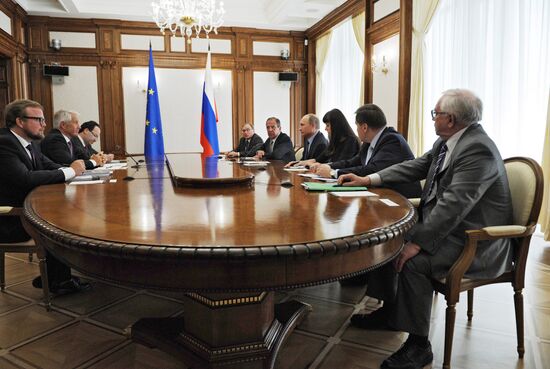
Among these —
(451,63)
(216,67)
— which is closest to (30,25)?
(216,67)

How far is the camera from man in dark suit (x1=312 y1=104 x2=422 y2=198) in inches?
108

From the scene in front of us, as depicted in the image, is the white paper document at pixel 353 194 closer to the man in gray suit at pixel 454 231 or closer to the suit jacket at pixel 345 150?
the man in gray suit at pixel 454 231

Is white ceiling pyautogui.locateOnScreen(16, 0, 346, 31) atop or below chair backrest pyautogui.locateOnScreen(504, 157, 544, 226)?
atop

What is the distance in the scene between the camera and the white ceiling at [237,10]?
6.87m

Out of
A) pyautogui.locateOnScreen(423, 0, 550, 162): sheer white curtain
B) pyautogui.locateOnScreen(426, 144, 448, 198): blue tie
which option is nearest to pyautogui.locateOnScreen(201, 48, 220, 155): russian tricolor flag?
pyautogui.locateOnScreen(423, 0, 550, 162): sheer white curtain

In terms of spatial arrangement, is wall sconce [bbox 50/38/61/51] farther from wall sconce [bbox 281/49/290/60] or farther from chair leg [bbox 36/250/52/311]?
chair leg [bbox 36/250/52/311]

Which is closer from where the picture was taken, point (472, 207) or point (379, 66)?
point (472, 207)

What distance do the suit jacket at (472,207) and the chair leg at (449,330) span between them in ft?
0.59

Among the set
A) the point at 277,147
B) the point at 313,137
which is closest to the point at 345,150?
the point at 313,137

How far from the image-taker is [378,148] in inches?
112

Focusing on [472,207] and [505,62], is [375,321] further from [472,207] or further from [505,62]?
[505,62]

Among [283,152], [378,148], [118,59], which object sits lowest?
[283,152]

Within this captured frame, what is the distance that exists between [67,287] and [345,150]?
2495 mm

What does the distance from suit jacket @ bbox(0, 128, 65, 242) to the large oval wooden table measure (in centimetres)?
41
